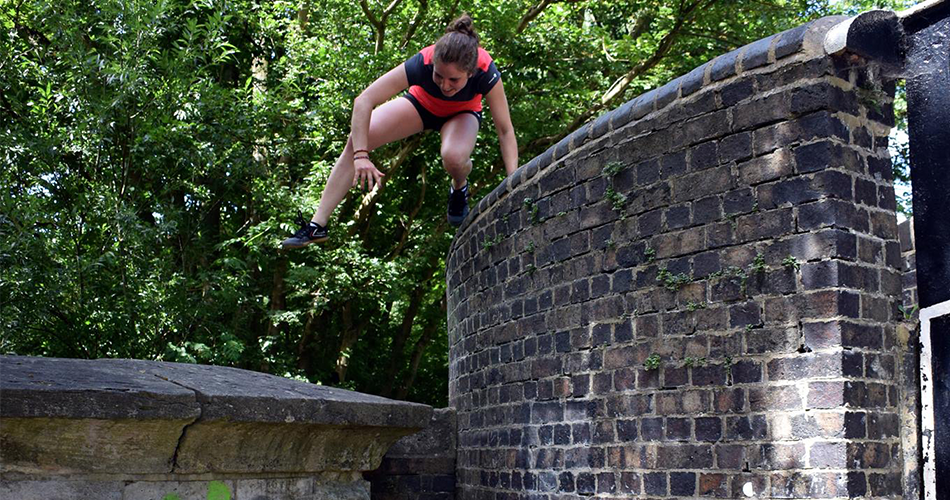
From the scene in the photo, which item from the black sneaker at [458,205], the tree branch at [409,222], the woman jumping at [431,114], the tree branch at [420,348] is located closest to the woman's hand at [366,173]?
the woman jumping at [431,114]

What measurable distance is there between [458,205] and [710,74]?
316 centimetres

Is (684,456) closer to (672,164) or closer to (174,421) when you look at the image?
(672,164)

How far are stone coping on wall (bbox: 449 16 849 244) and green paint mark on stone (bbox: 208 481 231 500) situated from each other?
2.52 m

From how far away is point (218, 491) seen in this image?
453 cm

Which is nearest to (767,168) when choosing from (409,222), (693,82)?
(693,82)

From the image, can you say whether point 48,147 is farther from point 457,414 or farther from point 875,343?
point 875,343

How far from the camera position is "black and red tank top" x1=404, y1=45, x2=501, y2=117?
6594mm

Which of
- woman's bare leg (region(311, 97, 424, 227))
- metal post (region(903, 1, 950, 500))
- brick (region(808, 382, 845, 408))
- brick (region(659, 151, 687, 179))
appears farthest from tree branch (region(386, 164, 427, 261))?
brick (region(808, 382, 845, 408))

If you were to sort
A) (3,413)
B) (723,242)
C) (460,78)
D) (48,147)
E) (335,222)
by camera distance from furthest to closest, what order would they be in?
(335,222) < (48,147) < (460,78) < (723,242) < (3,413)

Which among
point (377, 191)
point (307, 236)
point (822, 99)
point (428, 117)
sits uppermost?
point (377, 191)

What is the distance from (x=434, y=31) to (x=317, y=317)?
418 centimetres

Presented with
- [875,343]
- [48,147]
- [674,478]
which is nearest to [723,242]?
[875,343]

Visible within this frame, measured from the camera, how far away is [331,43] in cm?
1284

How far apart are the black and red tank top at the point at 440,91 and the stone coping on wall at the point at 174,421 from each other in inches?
93.7
